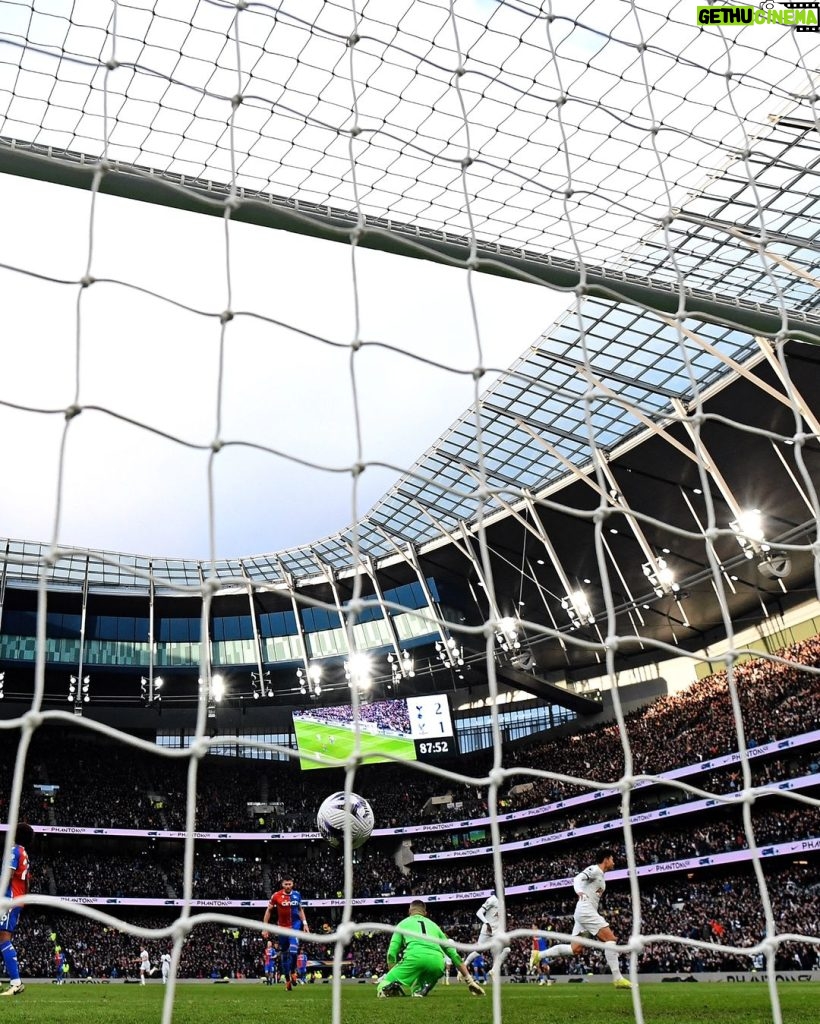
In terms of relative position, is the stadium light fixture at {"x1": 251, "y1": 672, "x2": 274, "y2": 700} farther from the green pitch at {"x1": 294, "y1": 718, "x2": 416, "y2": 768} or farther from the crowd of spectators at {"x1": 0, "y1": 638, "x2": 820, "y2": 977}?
the crowd of spectators at {"x1": 0, "y1": 638, "x2": 820, "y2": 977}

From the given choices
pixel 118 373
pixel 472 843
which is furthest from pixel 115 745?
pixel 118 373

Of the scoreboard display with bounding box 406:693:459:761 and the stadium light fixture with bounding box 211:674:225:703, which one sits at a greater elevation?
the stadium light fixture with bounding box 211:674:225:703

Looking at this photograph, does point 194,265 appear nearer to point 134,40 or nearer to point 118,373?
point 118,373

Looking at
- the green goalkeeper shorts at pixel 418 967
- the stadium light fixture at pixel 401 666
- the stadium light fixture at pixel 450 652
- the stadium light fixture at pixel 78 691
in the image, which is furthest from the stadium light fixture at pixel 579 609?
the green goalkeeper shorts at pixel 418 967

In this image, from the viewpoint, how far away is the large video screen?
33281mm

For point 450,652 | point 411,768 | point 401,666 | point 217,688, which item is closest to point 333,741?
point 401,666

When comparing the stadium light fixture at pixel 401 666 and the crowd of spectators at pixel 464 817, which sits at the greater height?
the stadium light fixture at pixel 401 666

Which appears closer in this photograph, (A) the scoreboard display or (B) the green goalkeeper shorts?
(B) the green goalkeeper shorts

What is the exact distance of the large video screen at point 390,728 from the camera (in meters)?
33.3

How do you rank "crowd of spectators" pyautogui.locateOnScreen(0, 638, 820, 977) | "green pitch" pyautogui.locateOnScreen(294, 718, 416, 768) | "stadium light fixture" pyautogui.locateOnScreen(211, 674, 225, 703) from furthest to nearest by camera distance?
"stadium light fixture" pyautogui.locateOnScreen(211, 674, 225, 703)
"green pitch" pyautogui.locateOnScreen(294, 718, 416, 768)
"crowd of spectators" pyautogui.locateOnScreen(0, 638, 820, 977)

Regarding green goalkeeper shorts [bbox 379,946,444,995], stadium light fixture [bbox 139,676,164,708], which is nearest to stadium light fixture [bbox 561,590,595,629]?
stadium light fixture [bbox 139,676,164,708]

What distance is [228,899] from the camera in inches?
1249

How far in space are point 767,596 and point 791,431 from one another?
7.37 m

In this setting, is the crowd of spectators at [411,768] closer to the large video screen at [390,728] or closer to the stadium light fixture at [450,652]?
the large video screen at [390,728]
